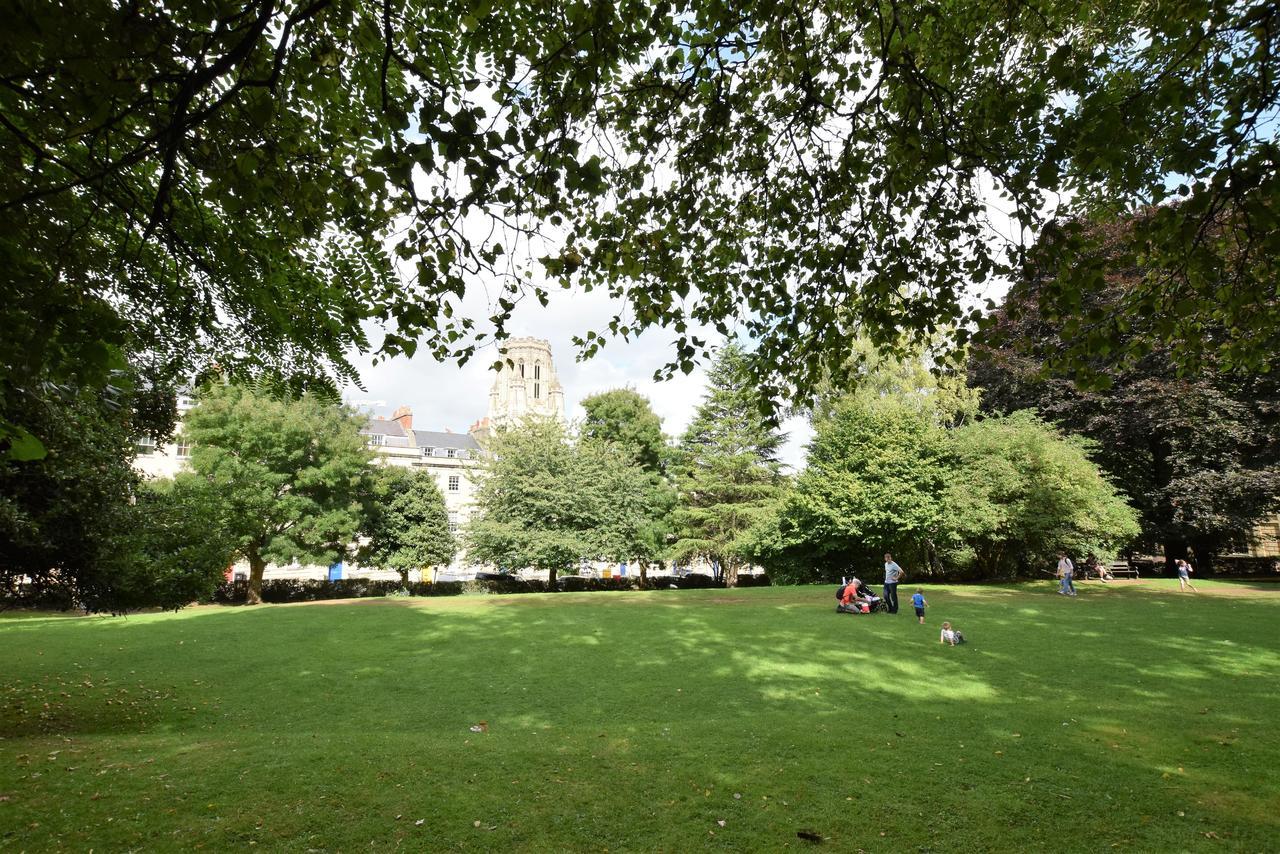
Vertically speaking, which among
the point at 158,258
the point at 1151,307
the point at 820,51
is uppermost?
the point at 820,51

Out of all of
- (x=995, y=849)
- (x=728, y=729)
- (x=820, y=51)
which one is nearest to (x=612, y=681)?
(x=728, y=729)

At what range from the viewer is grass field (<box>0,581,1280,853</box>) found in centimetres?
473

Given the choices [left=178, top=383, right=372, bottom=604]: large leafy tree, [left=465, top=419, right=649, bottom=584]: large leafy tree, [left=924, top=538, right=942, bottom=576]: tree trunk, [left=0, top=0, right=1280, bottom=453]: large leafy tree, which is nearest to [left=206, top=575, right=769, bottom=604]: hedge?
[left=178, top=383, right=372, bottom=604]: large leafy tree

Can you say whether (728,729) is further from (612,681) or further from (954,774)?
(612,681)

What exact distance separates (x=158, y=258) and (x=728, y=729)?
8378 millimetres

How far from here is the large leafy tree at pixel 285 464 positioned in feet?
94.2

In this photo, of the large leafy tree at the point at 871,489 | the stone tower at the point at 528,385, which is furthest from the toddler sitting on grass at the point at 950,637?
the stone tower at the point at 528,385

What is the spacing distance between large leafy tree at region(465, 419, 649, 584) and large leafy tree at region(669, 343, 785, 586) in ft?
9.55

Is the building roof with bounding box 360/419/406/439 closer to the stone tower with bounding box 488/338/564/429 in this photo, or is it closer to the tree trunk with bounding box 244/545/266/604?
the stone tower with bounding box 488/338/564/429

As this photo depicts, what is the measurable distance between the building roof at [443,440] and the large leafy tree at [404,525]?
34.7 meters

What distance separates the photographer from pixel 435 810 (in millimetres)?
5016

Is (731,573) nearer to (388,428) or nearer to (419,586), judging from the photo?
(419,586)

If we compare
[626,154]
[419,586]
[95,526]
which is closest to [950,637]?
[626,154]

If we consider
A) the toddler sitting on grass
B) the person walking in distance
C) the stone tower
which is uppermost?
the stone tower
